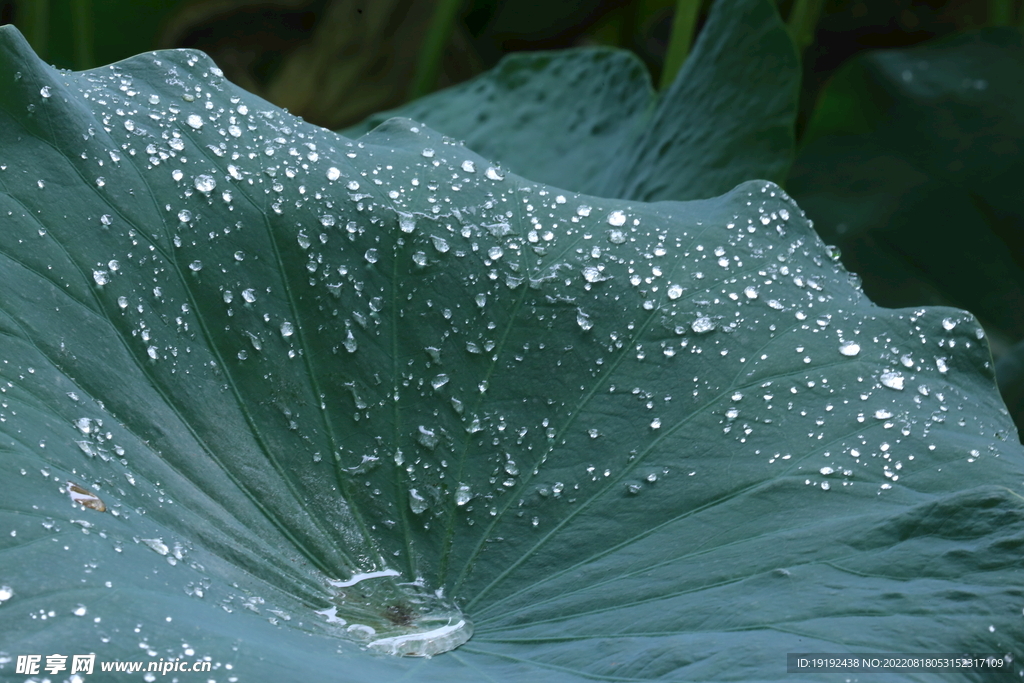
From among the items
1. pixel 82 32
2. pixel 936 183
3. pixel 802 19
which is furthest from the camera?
pixel 82 32

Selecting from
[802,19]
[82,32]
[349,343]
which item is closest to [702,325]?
[349,343]

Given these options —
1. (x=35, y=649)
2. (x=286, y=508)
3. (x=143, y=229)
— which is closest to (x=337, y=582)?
(x=286, y=508)

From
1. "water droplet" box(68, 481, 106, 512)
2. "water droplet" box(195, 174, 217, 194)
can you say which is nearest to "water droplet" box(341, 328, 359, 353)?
"water droplet" box(195, 174, 217, 194)

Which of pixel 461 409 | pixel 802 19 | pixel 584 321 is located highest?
pixel 802 19

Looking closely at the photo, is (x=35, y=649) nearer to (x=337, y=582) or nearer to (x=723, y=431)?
(x=337, y=582)

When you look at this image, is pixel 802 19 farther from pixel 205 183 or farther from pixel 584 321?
pixel 205 183

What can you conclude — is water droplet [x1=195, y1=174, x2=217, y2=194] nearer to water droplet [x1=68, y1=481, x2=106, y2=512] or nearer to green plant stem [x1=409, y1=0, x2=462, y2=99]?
water droplet [x1=68, y1=481, x2=106, y2=512]

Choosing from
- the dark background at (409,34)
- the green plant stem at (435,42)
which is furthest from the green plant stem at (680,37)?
the dark background at (409,34)
